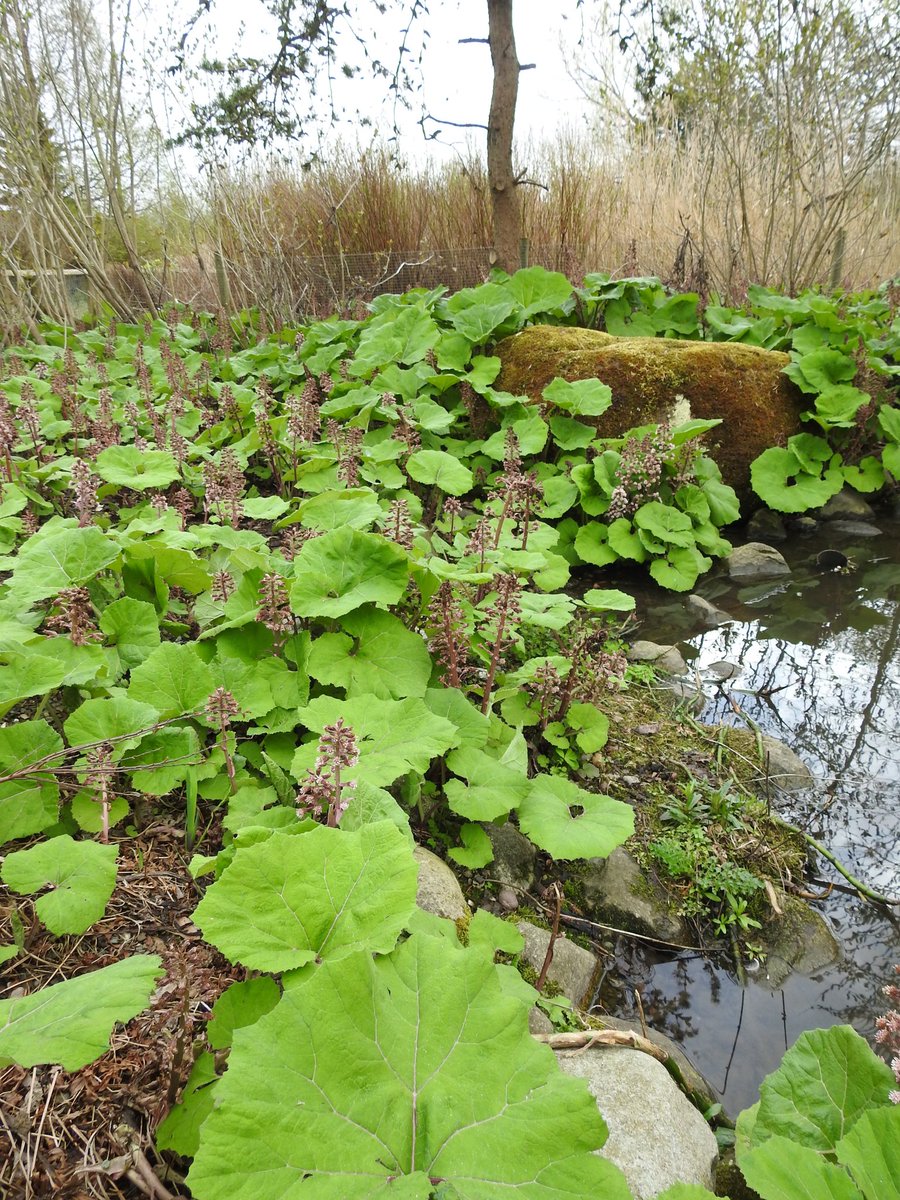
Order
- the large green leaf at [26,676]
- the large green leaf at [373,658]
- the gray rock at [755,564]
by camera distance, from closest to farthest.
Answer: the large green leaf at [26,676]
the large green leaf at [373,658]
the gray rock at [755,564]

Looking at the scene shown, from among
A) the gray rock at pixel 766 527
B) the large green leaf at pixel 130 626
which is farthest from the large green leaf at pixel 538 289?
the large green leaf at pixel 130 626

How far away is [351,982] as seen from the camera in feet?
3.25

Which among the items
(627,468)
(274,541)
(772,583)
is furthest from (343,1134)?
(772,583)

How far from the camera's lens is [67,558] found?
215 centimetres

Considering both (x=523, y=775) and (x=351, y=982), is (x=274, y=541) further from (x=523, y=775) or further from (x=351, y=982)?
(x=351, y=982)

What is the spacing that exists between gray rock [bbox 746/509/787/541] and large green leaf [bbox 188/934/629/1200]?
4.57m

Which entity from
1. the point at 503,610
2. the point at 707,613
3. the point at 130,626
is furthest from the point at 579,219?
the point at 130,626

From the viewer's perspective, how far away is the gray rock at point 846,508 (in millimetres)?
Result: 5191

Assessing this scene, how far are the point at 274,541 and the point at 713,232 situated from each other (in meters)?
7.25

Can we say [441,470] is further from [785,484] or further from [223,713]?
[785,484]

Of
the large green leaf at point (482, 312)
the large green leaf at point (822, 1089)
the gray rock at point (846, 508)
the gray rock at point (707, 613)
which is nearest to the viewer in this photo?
the large green leaf at point (822, 1089)

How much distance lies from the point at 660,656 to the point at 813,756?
2.61ft

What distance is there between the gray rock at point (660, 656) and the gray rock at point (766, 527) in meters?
1.91

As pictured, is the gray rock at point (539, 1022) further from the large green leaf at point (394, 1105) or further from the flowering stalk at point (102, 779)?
the flowering stalk at point (102, 779)
